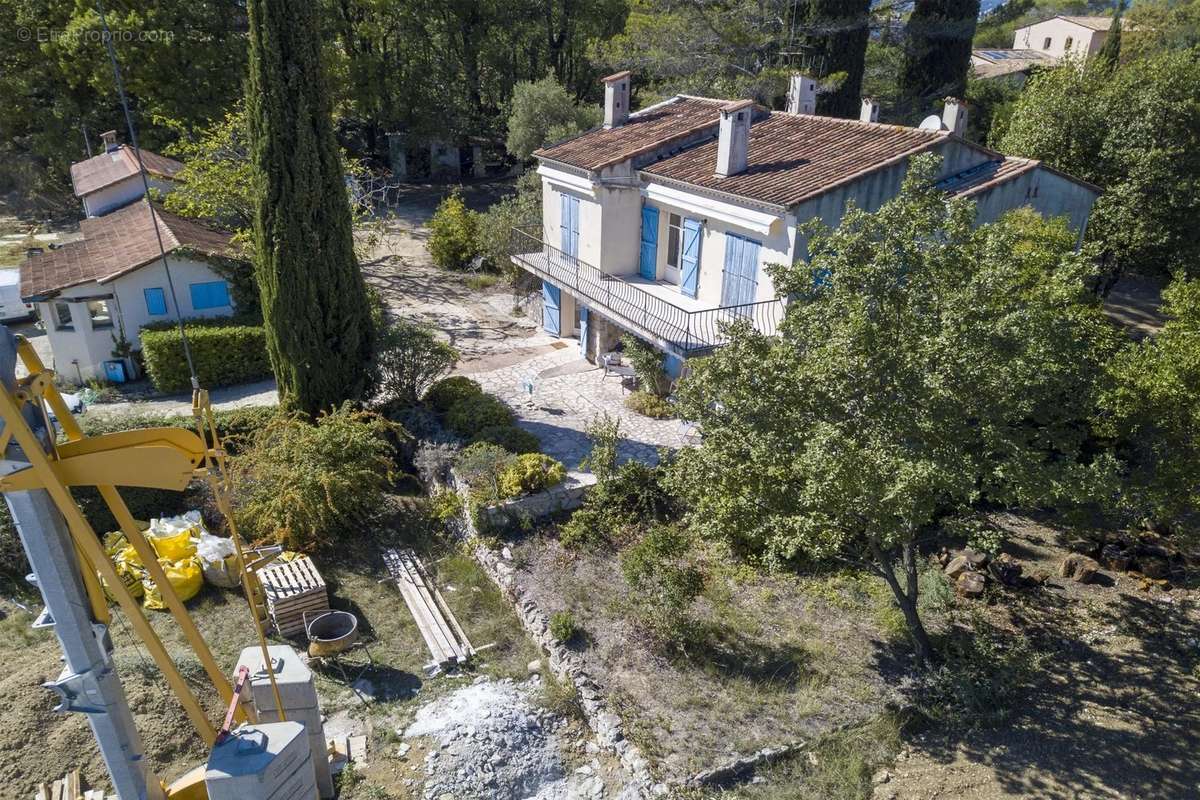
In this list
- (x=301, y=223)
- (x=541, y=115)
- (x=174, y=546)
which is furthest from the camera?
(x=541, y=115)

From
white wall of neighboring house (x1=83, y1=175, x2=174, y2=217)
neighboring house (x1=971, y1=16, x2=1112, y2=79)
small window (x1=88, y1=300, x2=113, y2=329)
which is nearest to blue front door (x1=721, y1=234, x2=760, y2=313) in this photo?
small window (x1=88, y1=300, x2=113, y2=329)

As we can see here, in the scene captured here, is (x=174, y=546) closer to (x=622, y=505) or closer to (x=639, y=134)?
(x=622, y=505)

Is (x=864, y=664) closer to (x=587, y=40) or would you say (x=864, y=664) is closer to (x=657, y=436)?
(x=657, y=436)

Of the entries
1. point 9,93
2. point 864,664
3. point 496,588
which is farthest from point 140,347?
point 9,93

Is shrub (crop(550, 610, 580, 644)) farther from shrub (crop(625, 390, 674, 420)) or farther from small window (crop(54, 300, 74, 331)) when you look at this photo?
small window (crop(54, 300, 74, 331))

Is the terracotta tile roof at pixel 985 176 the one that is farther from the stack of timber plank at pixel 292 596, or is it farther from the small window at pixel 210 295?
the small window at pixel 210 295

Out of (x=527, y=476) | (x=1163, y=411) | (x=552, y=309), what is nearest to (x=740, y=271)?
(x=527, y=476)

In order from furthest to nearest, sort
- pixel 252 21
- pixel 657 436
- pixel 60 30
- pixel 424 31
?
pixel 424 31, pixel 60 30, pixel 657 436, pixel 252 21
